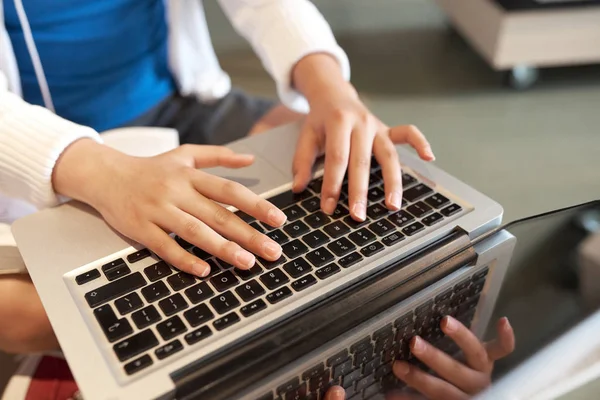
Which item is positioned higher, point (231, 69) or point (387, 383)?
point (387, 383)

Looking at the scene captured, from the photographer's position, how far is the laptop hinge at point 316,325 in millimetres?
349

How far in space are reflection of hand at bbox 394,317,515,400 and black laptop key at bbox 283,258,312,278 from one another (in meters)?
0.10

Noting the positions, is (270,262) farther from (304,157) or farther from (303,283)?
(304,157)

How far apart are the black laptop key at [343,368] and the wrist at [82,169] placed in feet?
0.86

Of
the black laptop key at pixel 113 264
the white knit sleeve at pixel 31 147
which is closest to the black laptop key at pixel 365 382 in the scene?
the black laptop key at pixel 113 264

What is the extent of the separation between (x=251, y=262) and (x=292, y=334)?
0.07m

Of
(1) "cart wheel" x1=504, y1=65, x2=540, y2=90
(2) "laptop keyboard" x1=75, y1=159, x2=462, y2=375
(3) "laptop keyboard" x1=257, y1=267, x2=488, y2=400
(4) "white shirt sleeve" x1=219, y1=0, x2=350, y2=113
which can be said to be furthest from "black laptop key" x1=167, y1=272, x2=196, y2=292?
(1) "cart wheel" x1=504, y1=65, x2=540, y2=90

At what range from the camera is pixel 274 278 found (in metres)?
0.41

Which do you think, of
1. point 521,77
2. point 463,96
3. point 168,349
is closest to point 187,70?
point 168,349

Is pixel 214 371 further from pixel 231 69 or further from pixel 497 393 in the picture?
pixel 231 69

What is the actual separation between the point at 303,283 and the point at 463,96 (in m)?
0.94

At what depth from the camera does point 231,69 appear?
1.35 metres

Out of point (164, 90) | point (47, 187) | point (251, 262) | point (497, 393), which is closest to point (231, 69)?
point (164, 90)

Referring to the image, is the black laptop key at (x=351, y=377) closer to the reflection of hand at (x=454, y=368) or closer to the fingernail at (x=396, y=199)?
the reflection of hand at (x=454, y=368)
